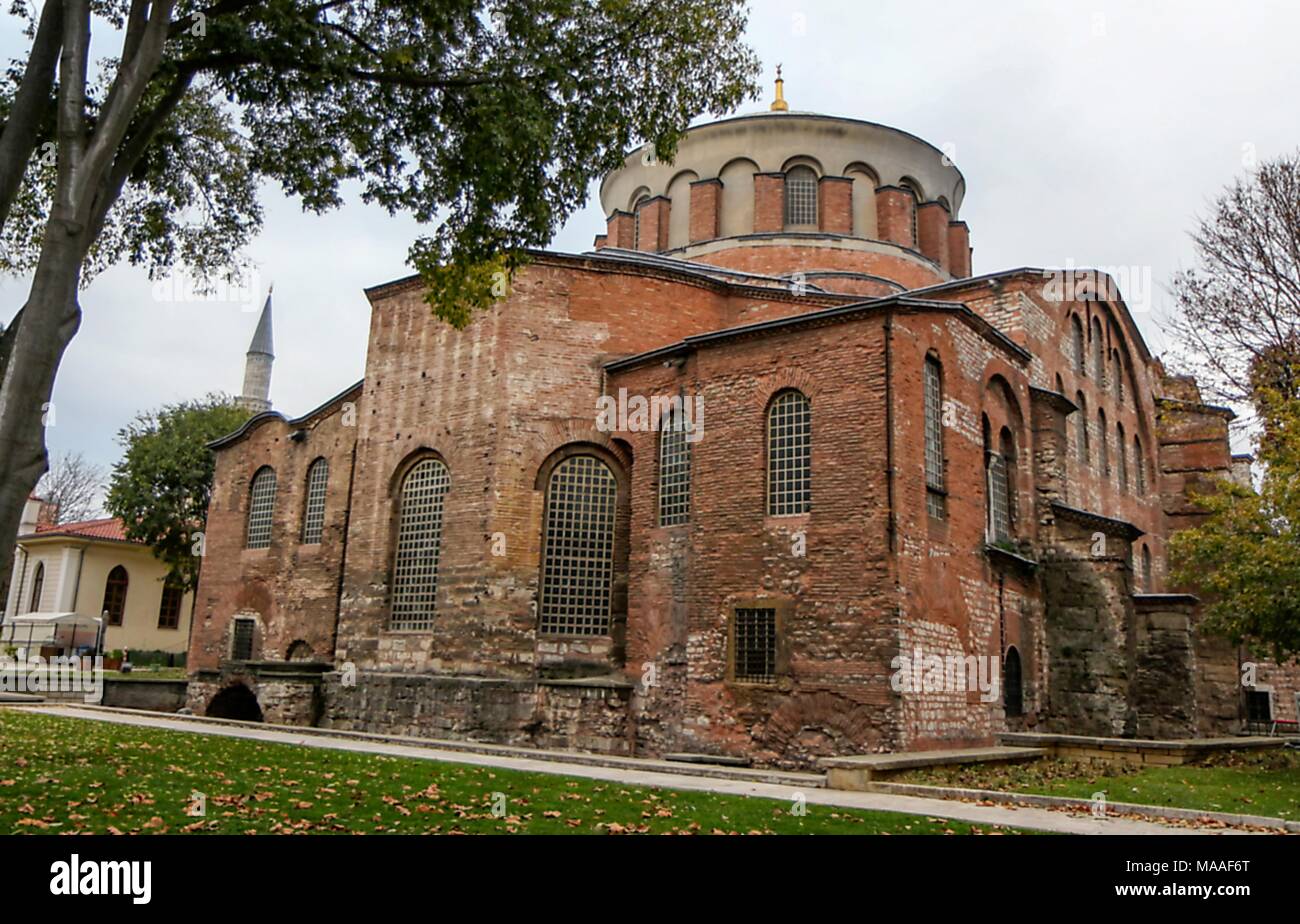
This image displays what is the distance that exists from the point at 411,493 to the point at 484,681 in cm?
506

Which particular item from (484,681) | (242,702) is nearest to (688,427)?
(484,681)

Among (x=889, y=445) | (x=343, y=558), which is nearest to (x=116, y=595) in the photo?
(x=343, y=558)

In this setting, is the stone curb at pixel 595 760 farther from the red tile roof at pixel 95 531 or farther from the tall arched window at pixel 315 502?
the red tile roof at pixel 95 531

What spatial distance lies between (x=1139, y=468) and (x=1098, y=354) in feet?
14.0

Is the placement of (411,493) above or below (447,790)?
above

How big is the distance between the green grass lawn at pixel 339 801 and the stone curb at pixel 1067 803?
173cm

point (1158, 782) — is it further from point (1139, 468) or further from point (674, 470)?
point (1139, 468)

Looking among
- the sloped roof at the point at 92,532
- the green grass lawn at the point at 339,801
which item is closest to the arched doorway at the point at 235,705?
the green grass lawn at the point at 339,801

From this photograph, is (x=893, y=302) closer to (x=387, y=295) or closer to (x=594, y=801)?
(x=594, y=801)

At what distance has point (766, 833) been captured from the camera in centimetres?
848

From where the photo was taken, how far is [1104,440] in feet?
85.6

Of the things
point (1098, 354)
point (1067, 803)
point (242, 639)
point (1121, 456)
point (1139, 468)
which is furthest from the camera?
point (1139, 468)

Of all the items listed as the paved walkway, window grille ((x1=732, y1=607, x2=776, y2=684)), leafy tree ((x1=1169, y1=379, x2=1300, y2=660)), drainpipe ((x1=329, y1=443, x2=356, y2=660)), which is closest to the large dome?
drainpipe ((x1=329, y1=443, x2=356, y2=660))

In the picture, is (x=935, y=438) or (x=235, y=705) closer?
(x=935, y=438)
